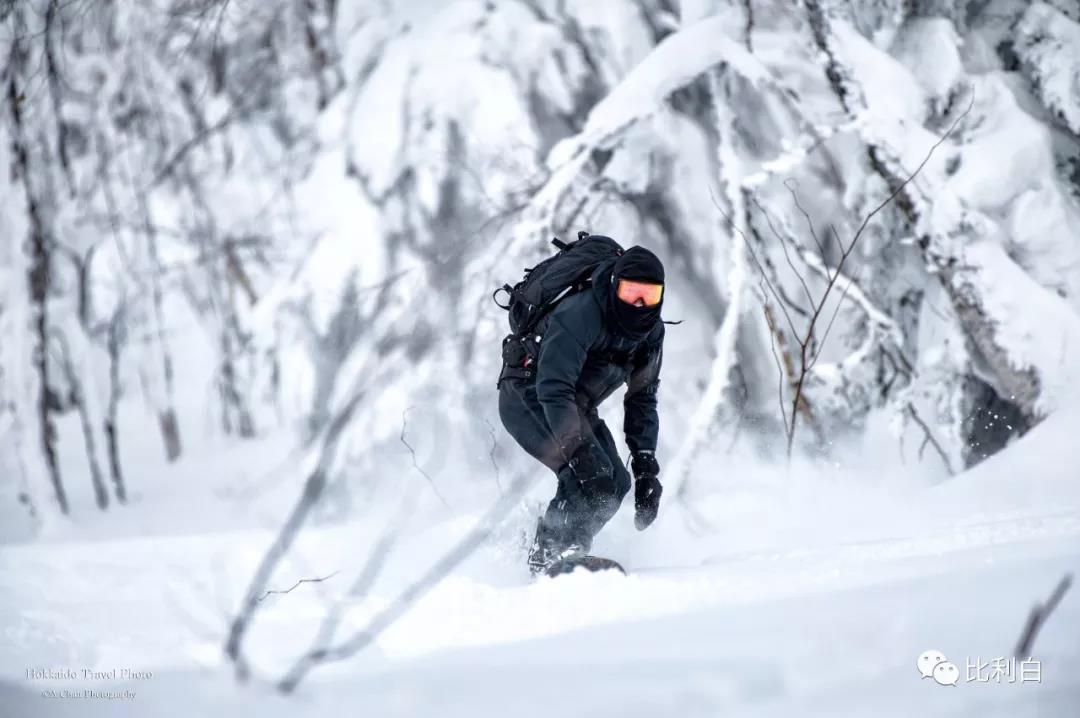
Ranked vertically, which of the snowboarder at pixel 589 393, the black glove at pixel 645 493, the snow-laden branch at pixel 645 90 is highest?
the snow-laden branch at pixel 645 90

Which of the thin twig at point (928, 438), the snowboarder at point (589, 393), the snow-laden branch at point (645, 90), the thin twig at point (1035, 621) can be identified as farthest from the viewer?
the snow-laden branch at point (645, 90)

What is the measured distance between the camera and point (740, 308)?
5590 millimetres

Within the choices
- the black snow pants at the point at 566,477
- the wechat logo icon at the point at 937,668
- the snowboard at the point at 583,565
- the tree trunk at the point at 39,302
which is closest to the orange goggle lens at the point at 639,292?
the black snow pants at the point at 566,477

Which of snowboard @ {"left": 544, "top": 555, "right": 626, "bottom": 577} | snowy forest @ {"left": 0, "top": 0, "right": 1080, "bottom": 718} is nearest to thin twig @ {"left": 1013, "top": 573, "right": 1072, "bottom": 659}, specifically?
snowy forest @ {"left": 0, "top": 0, "right": 1080, "bottom": 718}

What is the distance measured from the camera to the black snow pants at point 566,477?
3.82m

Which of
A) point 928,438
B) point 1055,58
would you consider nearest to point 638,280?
point 928,438

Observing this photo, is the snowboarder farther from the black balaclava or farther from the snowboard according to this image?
the snowboard

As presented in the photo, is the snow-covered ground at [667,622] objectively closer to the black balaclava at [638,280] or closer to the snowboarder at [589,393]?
the snowboarder at [589,393]

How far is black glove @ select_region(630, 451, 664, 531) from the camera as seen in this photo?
4.06 meters

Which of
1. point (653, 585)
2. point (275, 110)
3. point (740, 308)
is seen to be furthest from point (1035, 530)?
point (275, 110)

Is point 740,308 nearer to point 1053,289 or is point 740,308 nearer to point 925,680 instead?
point 1053,289

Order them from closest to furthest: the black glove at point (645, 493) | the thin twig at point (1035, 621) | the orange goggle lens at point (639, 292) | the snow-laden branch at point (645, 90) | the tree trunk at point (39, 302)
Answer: the thin twig at point (1035, 621), the orange goggle lens at point (639, 292), the black glove at point (645, 493), the snow-laden branch at point (645, 90), the tree trunk at point (39, 302)

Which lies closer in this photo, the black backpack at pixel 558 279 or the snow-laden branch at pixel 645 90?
the black backpack at pixel 558 279

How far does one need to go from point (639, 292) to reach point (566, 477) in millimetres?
950
